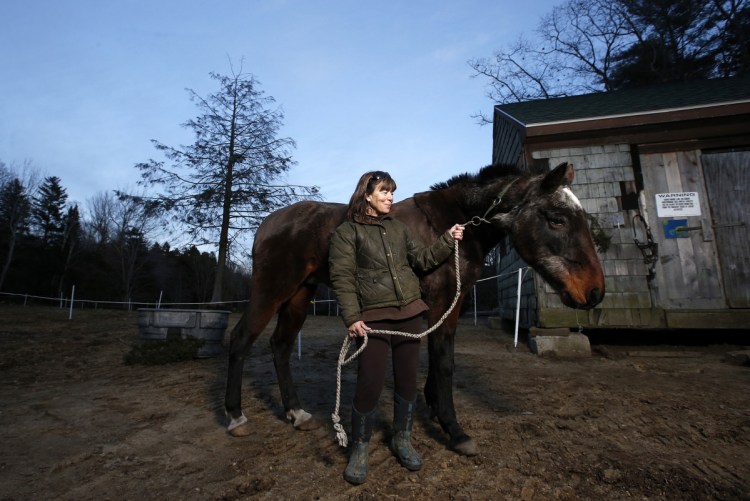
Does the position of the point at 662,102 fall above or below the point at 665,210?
above

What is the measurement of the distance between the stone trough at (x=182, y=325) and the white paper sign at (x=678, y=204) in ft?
23.9

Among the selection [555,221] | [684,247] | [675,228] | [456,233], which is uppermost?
[675,228]

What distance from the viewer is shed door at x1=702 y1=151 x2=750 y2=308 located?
221 inches

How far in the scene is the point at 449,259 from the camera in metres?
2.52

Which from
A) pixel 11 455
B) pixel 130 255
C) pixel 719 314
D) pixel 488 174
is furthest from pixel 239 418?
pixel 130 255

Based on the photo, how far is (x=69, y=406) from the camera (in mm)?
3453

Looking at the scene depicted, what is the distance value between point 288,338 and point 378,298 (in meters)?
1.60

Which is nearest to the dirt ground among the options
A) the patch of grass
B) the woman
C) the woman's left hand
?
the woman

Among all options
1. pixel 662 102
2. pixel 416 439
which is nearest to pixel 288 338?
pixel 416 439

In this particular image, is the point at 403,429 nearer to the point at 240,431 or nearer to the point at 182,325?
the point at 240,431

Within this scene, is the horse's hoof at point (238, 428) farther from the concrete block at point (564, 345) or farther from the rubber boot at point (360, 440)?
the concrete block at point (564, 345)

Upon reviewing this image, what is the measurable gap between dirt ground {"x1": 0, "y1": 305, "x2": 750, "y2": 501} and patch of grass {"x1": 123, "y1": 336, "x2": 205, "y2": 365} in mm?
566

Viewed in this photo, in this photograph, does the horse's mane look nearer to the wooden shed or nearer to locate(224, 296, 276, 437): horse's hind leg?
locate(224, 296, 276, 437): horse's hind leg

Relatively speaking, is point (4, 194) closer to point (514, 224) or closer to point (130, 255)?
point (130, 255)
